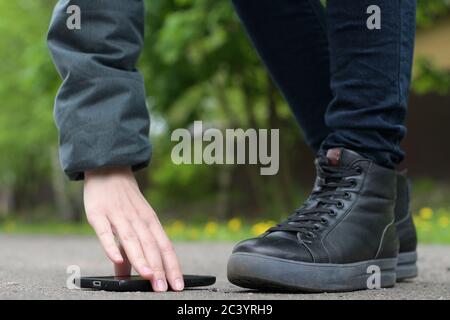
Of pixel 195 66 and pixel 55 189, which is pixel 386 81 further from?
pixel 55 189

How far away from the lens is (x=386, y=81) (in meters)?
1.89

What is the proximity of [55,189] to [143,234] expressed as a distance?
20.4 metres

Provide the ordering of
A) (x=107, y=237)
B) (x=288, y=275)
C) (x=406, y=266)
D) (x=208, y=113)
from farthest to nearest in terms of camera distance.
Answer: (x=208, y=113), (x=406, y=266), (x=288, y=275), (x=107, y=237)

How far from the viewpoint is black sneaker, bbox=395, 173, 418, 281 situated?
7.34 feet

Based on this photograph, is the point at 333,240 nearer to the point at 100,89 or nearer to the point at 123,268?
the point at 123,268

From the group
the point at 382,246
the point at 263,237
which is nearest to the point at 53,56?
the point at 263,237

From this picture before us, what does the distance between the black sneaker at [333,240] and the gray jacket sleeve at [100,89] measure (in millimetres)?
359

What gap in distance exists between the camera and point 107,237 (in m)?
1.62

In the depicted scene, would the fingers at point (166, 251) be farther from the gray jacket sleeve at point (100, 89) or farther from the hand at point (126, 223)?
the gray jacket sleeve at point (100, 89)

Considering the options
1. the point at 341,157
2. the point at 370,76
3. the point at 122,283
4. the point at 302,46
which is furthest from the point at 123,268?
the point at 302,46

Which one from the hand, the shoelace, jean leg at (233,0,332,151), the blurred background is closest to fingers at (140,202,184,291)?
the hand

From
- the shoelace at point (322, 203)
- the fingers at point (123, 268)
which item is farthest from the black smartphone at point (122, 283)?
the shoelace at point (322, 203)

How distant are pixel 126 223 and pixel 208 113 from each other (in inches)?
483

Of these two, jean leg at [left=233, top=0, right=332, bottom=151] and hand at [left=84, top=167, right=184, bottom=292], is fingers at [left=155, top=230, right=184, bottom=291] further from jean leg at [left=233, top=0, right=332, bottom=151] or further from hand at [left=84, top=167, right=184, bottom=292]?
jean leg at [left=233, top=0, right=332, bottom=151]
